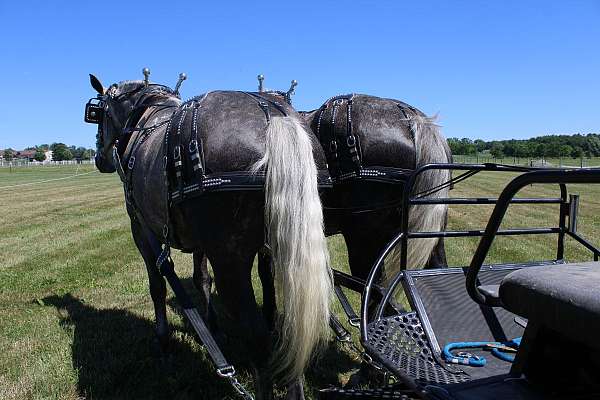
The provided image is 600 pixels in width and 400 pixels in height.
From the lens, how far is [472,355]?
2.01 meters

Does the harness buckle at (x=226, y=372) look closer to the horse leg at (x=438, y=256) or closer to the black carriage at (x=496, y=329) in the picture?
the black carriage at (x=496, y=329)

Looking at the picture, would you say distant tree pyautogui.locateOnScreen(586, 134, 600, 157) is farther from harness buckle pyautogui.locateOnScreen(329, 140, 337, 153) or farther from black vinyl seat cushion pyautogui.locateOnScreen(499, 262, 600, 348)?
black vinyl seat cushion pyautogui.locateOnScreen(499, 262, 600, 348)

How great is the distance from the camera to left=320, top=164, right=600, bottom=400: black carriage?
4.17 ft

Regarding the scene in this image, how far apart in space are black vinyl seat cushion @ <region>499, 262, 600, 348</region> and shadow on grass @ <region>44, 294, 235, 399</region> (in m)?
2.28

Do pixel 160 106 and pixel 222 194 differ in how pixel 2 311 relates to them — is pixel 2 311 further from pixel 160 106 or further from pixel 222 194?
pixel 222 194

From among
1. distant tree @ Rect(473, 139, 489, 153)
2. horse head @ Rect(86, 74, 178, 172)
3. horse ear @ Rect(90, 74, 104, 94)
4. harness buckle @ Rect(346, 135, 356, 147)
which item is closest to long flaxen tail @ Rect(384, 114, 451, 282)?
harness buckle @ Rect(346, 135, 356, 147)

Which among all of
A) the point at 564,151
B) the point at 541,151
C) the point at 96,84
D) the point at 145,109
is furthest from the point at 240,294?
the point at 564,151

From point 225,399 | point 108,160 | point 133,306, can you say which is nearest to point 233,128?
point 225,399

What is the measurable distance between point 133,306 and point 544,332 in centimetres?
444

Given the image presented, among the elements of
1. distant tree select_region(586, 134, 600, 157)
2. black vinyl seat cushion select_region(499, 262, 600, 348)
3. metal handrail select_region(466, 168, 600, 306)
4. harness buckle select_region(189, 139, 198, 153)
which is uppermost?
distant tree select_region(586, 134, 600, 157)

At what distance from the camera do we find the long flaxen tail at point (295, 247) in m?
2.41

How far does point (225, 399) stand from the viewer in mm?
3047

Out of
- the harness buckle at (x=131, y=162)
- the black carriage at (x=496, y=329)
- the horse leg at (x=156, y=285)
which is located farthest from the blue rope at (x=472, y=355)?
the horse leg at (x=156, y=285)

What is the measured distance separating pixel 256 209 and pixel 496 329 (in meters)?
1.34
